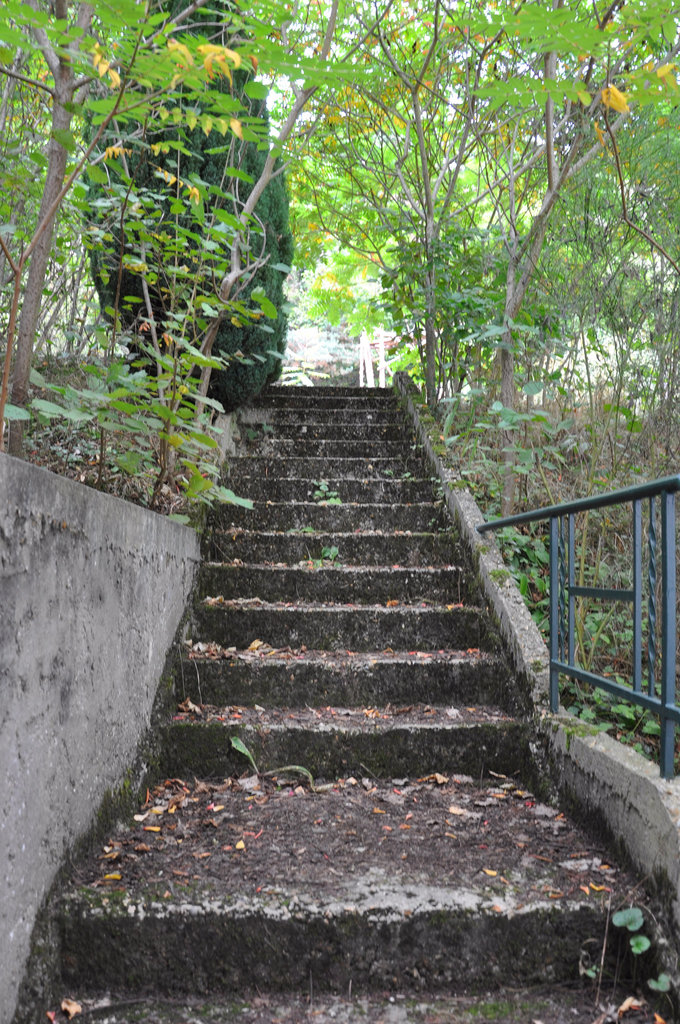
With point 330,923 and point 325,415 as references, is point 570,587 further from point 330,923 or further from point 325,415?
point 325,415

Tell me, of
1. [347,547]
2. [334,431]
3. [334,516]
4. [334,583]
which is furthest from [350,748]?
[334,431]

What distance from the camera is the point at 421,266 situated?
203 inches

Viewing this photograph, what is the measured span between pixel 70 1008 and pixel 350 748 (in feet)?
3.74

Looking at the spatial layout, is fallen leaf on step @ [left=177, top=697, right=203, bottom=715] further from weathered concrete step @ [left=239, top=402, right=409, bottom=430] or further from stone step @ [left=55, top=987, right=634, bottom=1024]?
weathered concrete step @ [left=239, top=402, right=409, bottom=430]

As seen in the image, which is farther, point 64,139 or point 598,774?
point 598,774

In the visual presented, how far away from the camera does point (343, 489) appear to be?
4438 mm

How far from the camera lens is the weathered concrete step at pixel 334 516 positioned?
393cm

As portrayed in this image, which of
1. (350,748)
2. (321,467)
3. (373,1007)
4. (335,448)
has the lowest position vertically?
(373,1007)

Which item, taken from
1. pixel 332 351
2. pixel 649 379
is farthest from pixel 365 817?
pixel 332 351

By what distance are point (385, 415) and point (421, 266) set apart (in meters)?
1.28

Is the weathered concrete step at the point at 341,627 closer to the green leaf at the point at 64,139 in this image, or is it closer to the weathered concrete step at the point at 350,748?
the weathered concrete step at the point at 350,748

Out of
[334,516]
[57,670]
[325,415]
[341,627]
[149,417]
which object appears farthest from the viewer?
[325,415]

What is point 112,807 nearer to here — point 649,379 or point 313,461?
point 313,461

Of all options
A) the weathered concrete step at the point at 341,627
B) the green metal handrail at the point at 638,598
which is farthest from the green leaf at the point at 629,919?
the weathered concrete step at the point at 341,627
